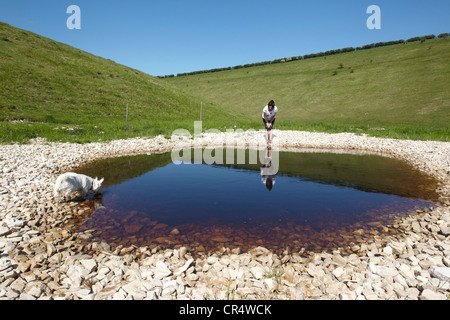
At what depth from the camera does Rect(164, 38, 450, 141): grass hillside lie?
3772cm

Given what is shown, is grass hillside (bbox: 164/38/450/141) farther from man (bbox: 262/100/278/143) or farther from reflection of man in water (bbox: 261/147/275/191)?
reflection of man in water (bbox: 261/147/275/191)

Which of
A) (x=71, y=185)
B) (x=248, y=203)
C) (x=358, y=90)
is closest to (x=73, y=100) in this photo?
(x=71, y=185)

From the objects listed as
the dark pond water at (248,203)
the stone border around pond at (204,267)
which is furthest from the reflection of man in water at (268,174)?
the stone border around pond at (204,267)

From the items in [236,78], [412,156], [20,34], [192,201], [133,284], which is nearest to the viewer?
[133,284]

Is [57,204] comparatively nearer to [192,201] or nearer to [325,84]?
[192,201]

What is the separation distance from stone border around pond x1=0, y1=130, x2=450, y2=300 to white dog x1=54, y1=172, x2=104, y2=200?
19.6 inches

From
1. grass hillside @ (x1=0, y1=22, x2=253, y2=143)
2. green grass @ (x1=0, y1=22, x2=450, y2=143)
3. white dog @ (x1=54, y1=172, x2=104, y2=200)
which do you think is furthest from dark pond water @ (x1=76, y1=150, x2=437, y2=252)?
green grass @ (x1=0, y1=22, x2=450, y2=143)

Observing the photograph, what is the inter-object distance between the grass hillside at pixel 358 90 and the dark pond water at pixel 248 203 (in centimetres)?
1789

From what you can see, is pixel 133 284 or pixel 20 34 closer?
pixel 133 284

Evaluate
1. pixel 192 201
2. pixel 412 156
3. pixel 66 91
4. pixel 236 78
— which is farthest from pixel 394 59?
pixel 192 201

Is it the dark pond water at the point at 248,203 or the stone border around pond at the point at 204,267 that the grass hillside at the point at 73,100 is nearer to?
the dark pond water at the point at 248,203

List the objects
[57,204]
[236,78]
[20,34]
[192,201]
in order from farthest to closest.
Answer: [236,78], [20,34], [192,201], [57,204]
